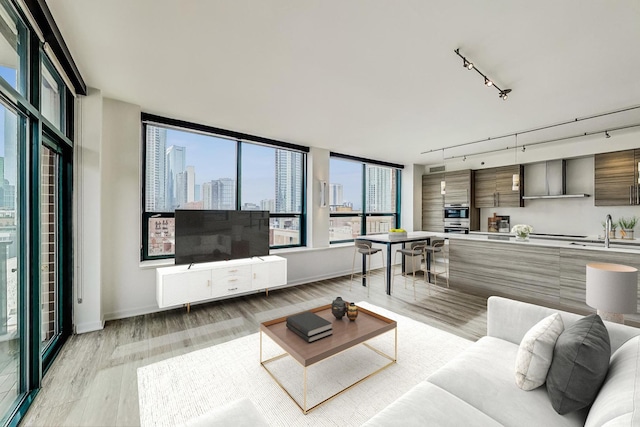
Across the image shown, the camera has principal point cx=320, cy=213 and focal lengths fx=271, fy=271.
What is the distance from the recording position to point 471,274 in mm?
4641

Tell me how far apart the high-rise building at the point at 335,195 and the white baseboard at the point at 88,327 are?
14.1 feet

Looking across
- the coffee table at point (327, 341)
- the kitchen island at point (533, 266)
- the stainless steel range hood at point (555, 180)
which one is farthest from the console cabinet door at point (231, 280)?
the stainless steel range hood at point (555, 180)

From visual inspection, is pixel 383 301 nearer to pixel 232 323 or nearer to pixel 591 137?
pixel 232 323

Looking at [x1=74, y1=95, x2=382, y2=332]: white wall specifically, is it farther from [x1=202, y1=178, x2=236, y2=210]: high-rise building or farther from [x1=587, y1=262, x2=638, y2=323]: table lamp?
[x1=587, y1=262, x2=638, y2=323]: table lamp

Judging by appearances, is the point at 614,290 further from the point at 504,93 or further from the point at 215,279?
the point at 215,279

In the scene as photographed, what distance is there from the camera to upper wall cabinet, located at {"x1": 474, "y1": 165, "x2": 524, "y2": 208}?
5.80m

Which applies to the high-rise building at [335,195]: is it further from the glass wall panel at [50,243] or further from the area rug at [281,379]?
the glass wall panel at [50,243]

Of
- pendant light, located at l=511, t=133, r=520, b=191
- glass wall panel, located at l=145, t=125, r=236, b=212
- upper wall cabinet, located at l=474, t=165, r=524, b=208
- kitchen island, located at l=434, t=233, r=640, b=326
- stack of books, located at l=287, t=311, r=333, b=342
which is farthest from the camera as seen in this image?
upper wall cabinet, located at l=474, t=165, r=524, b=208

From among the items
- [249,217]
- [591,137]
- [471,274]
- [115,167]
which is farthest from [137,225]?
[591,137]

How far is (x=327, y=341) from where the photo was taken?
213 centimetres

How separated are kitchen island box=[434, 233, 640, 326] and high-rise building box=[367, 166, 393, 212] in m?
2.36

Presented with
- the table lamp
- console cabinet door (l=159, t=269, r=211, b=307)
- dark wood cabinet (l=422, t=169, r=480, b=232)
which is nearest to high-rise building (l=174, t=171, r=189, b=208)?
console cabinet door (l=159, t=269, r=211, b=307)

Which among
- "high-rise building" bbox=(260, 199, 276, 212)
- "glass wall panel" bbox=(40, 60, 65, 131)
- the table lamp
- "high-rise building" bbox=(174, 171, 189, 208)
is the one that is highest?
"glass wall panel" bbox=(40, 60, 65, 131)

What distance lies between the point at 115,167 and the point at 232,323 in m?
2.44
